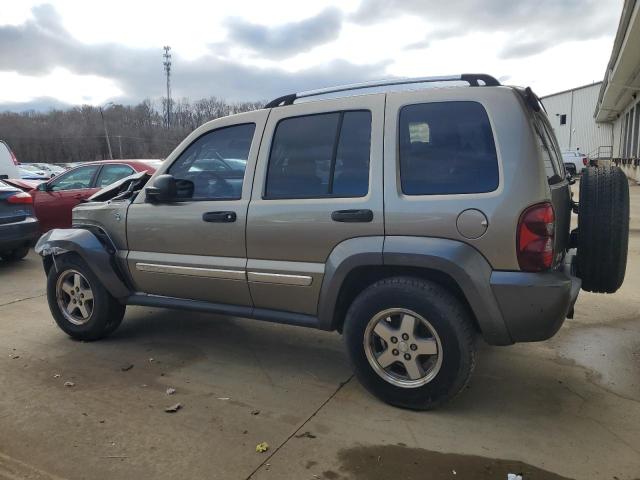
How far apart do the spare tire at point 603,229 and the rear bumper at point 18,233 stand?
23.9 ft

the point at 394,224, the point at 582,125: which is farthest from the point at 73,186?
the point at 582,125

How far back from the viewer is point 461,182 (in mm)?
2889

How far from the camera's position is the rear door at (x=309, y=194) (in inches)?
124

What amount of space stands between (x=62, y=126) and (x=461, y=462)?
269 feet

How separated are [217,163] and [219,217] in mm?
496

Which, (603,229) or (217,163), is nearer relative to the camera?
(603,229)

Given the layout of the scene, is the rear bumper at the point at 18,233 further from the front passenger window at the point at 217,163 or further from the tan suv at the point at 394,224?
the front passenger window at the point at 217,163

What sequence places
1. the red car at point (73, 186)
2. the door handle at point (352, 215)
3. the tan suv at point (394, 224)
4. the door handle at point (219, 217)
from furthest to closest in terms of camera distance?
the red car at point (73, 186), the door handle at point (219, 217), the door handle at point (352, 215), the tan suv at point (394, 224)

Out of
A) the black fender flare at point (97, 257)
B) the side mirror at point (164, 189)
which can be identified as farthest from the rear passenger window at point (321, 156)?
the black fender flare at point (97, 257)

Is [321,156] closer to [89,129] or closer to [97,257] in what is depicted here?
[97,257]

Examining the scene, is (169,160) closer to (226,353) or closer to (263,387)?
(226,353)

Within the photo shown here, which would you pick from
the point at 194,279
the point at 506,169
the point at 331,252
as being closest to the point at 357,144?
the point at 331,252

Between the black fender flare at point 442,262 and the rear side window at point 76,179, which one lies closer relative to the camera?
the black fender flare at point 442,262

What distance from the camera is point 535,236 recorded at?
2.72m
